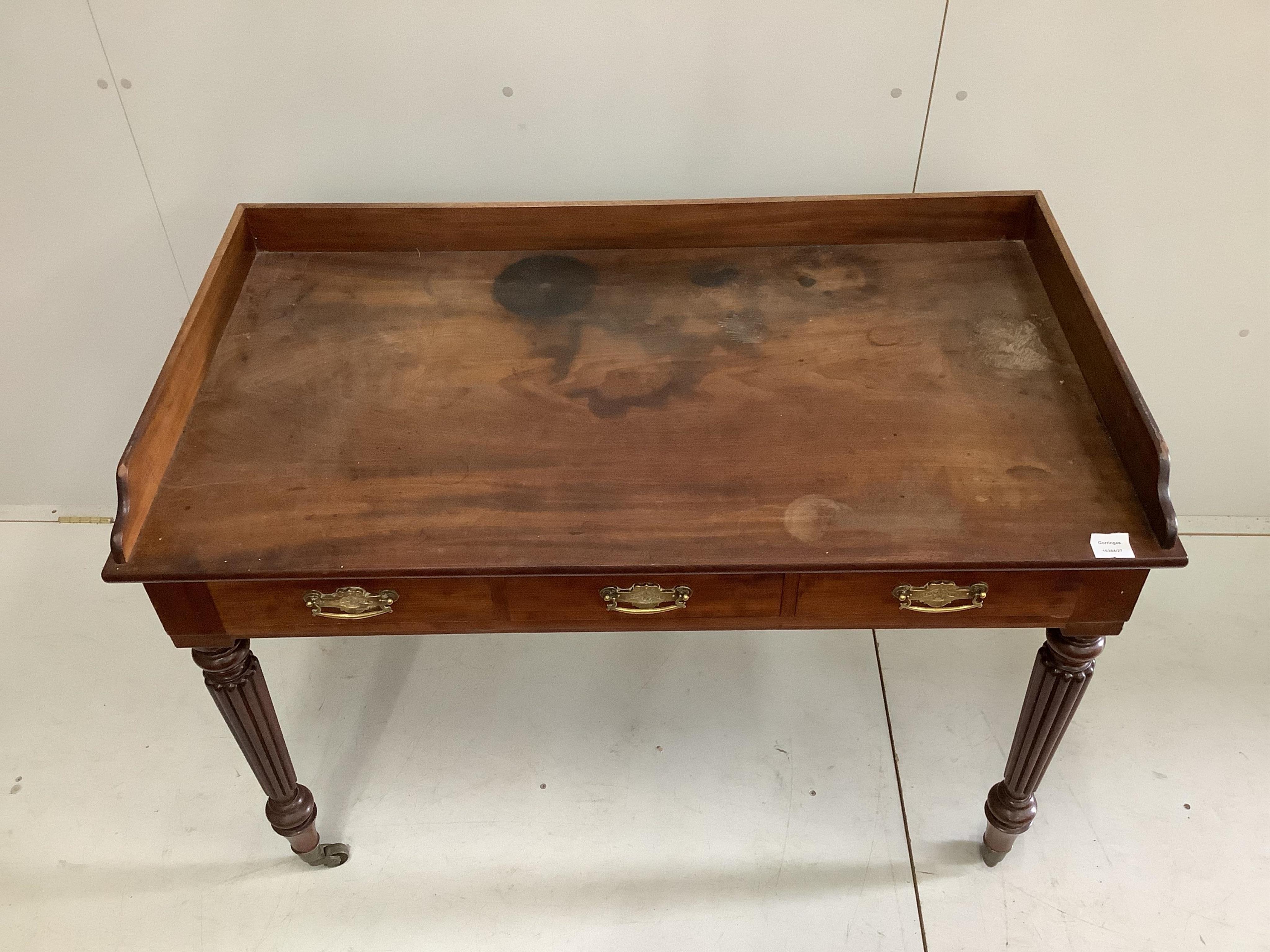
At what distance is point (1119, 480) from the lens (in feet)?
4.16

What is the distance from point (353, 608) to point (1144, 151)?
1545 millimetres

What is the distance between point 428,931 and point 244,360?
3.23 feet

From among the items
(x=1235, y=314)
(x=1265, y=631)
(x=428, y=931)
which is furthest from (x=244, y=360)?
(x=1265, y=631)

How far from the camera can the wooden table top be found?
1208mm

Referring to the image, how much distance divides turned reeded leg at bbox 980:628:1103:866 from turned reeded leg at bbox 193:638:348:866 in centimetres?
112

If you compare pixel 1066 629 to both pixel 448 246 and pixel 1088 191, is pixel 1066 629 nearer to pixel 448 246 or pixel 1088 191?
pixel 1088 191

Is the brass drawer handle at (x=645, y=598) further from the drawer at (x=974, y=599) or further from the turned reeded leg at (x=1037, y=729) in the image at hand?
the turned reeded leg at (x=1037, y=729)

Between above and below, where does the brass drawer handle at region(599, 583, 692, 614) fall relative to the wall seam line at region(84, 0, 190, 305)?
below


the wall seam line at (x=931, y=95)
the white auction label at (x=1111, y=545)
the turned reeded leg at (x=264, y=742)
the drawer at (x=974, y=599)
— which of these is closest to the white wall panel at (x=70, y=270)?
the wall seam line at (x=931, y=95)

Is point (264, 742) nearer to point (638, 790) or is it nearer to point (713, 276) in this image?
point (638, 790)

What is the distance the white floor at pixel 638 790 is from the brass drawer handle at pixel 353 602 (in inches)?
26.2

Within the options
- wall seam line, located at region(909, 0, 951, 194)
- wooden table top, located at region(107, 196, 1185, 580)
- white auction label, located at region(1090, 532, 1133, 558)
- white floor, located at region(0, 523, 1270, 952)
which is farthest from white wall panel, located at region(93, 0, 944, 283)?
white floor, located at region(0, 523, 1270, 952)

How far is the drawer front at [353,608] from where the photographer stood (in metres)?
1.25

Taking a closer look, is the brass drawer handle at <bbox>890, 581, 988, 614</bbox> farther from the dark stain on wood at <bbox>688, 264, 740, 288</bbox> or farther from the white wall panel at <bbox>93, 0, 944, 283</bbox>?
the white wall panel at <bbox>93, 0, 944, 283</bbox>
